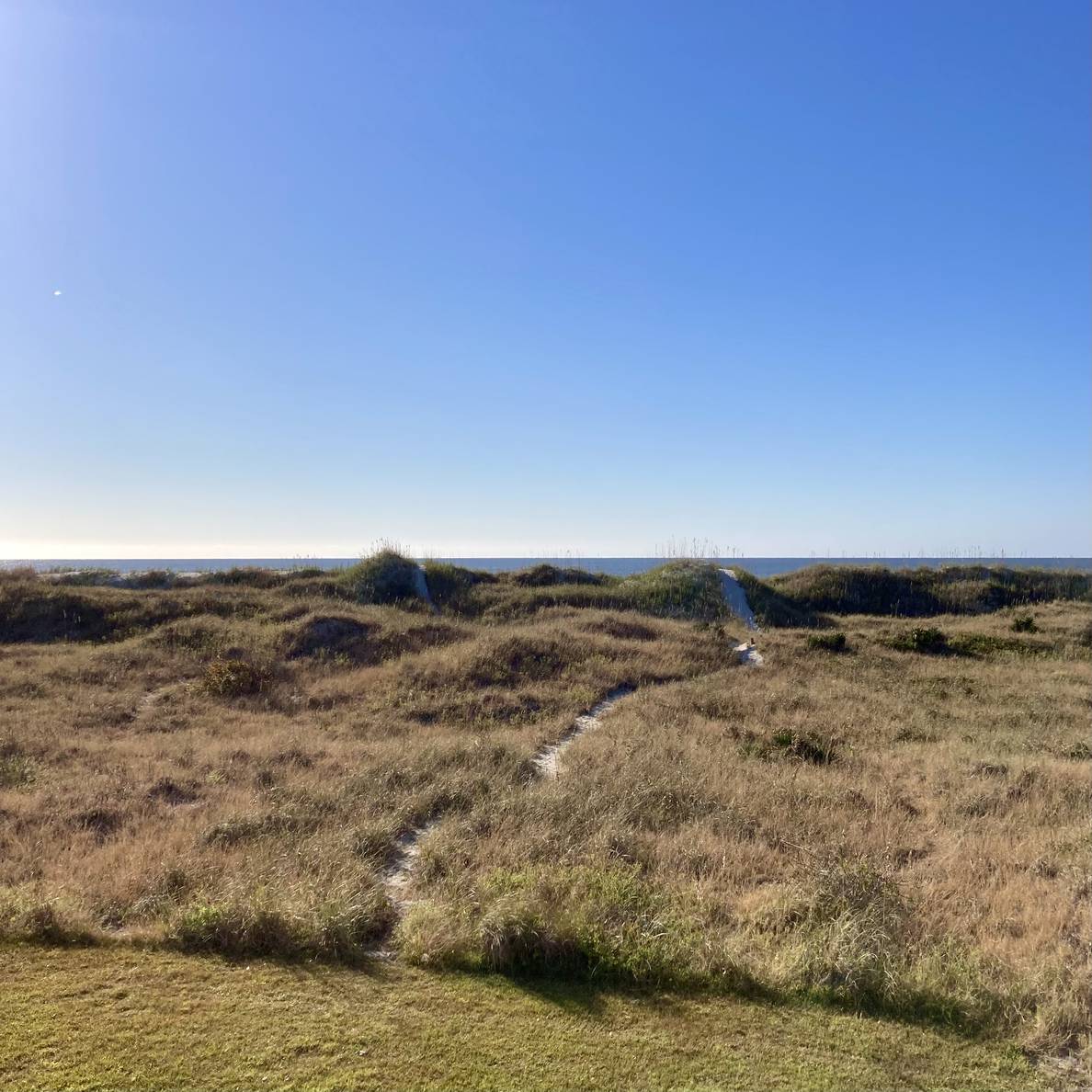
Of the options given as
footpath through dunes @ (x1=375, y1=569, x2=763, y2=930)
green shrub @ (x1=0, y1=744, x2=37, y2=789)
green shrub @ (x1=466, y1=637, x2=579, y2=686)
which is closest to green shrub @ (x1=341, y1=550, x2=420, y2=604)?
green shrub @ (x1=466, y1=637, x2=579, y2=686)

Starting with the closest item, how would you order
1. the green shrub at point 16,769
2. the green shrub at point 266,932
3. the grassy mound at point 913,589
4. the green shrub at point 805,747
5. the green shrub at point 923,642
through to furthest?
the green shrub at point 266,932 < the green shrub at point 16,769 < the green shrub at point 805,747 < the green shrub at point 923,642 < the grassy mound at point 913,589

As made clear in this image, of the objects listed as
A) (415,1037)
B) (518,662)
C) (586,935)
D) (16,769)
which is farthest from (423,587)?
(415,1037)

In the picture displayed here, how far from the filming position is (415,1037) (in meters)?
4.41

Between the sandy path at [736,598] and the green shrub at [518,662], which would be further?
the sandy path at [736,598]

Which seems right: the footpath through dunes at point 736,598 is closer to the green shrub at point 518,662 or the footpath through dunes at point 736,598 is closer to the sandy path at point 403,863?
the green shrub at point 518,662

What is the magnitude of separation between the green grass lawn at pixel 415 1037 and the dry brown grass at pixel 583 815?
387 millimetres

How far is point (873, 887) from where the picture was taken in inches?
273

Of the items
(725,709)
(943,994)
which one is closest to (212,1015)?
(943,994)

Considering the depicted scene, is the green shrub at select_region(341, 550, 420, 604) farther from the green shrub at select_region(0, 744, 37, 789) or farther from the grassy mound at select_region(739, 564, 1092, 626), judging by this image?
the green shrub at select_region(0, 744, 37, 789)

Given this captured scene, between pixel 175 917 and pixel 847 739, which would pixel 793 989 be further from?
pixel 847 739

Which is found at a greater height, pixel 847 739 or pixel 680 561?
pixel 680 561

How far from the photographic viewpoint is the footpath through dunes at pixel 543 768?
751 centimetres

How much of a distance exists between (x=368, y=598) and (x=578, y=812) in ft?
86.5

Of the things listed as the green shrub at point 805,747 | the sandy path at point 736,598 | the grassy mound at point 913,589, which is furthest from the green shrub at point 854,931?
the grassy mound at point 913,589
